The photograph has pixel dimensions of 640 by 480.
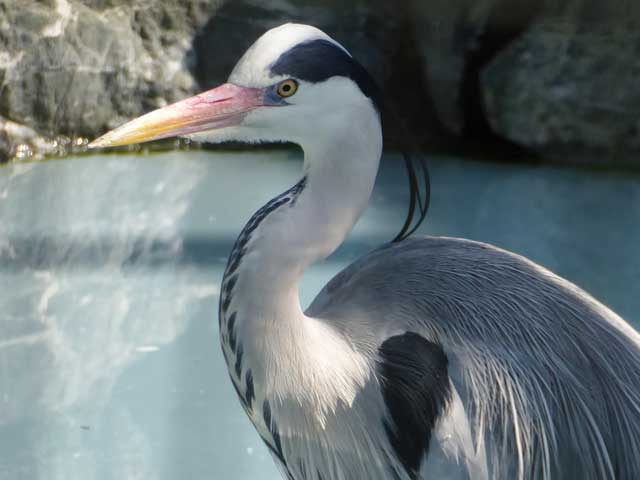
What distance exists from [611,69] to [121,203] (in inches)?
71.2

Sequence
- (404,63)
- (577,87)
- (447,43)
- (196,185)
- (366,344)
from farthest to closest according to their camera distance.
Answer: (404,63) < (447,43) < (577,87) < (196,185) < (366,344)

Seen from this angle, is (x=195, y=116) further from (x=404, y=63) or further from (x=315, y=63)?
(x=404, y=63)

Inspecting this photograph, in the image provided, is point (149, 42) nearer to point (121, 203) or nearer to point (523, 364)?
point (121, 203)

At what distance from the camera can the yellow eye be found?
→ 1.33m

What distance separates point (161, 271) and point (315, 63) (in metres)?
1.65

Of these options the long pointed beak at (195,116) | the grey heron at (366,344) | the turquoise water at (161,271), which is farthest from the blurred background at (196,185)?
the long pointed beak at (195,116)

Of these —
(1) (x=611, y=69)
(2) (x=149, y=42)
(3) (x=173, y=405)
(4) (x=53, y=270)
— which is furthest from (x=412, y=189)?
(2) (x=149, y=42)

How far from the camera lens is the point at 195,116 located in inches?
52.9

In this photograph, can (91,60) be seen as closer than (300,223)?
No

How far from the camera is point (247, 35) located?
3986 millimetres

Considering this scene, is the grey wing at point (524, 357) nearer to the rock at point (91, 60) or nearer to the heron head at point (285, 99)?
the heron head at point (285, 99)

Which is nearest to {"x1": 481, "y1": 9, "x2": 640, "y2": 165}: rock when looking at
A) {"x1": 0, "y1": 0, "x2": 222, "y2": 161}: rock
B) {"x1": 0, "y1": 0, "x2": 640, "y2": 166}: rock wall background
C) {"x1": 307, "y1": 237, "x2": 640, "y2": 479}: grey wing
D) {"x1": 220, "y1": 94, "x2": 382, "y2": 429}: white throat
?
{"x1": 0, "y1": 0, "x2": 640, "y2": 166}: rock wall background

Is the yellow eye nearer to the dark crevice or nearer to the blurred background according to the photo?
the blurred background

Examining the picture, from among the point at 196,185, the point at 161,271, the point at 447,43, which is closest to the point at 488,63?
the point at 447,43
